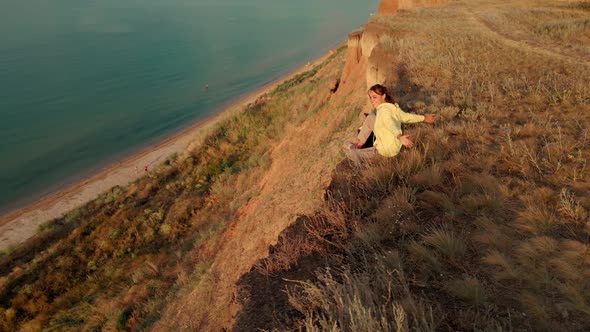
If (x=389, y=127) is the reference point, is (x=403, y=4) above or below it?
above

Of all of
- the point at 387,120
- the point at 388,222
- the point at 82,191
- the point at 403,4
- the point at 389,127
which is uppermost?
the point at 403,4

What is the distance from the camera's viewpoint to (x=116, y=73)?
4516 centimetres

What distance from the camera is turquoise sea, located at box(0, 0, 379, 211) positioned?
2652 centimetres

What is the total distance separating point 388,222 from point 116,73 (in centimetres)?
5016

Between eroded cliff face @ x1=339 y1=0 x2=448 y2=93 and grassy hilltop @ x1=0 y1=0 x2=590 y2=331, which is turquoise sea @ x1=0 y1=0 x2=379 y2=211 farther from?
eroded cliff face @ x1=339 y1=0 x2=448 y2=93

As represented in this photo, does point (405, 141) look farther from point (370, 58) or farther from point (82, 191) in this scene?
point (82, 191)

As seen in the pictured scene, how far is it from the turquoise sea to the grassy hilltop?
12868 millimetres

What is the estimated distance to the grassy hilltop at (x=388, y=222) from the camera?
313cm

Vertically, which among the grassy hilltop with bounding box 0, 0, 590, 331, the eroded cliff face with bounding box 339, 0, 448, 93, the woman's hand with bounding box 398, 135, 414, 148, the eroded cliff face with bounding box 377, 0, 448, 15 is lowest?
the grassy hilltop with bounding box 0, 0, 590, 331

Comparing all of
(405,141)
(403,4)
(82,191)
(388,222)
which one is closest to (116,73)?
(82,191)

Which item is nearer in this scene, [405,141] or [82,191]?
[405,141]

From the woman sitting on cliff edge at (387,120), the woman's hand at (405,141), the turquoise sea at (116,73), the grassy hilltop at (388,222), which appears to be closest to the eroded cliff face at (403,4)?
the grassy hilltop at (388,222)

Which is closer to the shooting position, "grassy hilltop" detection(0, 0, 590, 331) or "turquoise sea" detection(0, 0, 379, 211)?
"grassy hilltop" detection(0, 0, 590, 331)

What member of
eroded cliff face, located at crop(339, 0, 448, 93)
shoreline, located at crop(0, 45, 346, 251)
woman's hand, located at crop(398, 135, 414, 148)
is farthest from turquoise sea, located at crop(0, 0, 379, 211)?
woman's hand, located at crop(398, 135, 414, 148)
